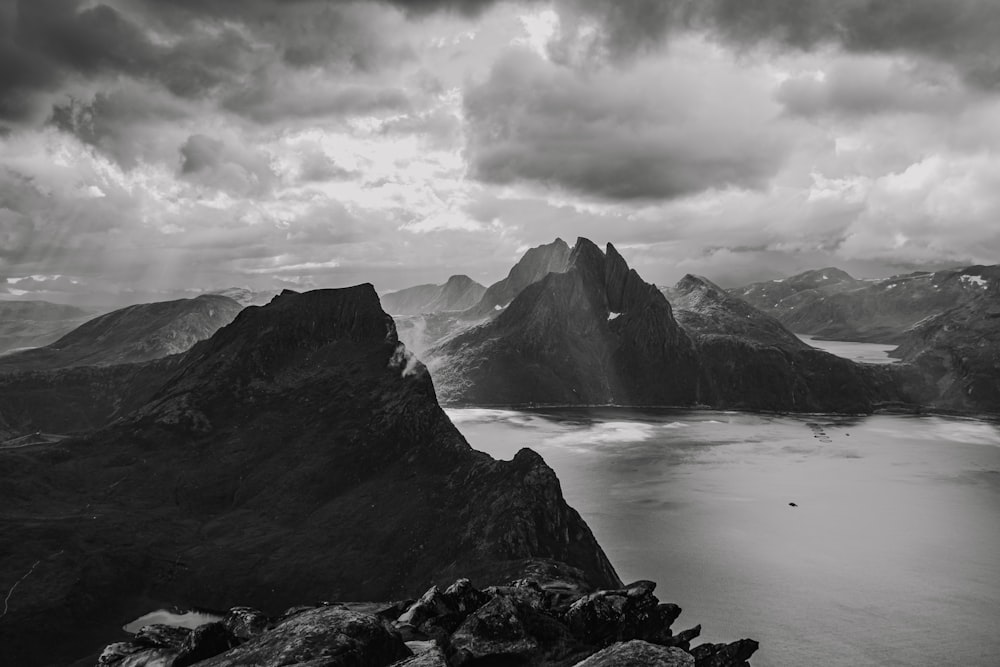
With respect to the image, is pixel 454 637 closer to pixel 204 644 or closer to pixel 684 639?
pixel 204 644

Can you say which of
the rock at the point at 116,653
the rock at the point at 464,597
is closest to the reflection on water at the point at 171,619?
the rock at the point at 116,653

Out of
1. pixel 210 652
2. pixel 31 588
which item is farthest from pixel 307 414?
pixel 210 652

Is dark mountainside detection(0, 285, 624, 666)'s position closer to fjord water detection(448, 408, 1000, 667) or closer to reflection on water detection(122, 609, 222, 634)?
reflection on water detection(122, 609, 222, 634)

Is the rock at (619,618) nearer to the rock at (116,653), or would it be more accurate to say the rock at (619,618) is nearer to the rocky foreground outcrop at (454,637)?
the rocky foreground outcrop at (454,637)

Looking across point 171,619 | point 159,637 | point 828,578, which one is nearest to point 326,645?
point 159,637

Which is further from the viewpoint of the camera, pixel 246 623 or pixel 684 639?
pixel 684 639
